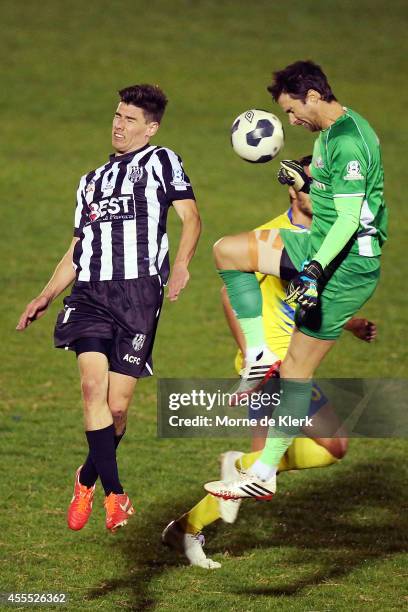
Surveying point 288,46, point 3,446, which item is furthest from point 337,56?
point 3,446

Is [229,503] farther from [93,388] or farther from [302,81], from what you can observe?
[302,81]

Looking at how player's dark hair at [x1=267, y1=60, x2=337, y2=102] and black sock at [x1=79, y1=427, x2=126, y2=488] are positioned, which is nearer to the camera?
player's dark hair at [x1=267, y1=60, x2=337, y2=102]

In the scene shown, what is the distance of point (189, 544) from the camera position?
8953mm

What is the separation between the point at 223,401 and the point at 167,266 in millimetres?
2175

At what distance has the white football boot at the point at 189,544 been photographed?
29.2 feet

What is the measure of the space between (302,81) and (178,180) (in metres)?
1.03

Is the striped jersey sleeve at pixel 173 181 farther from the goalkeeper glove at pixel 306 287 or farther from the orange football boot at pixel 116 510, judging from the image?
the orange football boot at pixel 116 510

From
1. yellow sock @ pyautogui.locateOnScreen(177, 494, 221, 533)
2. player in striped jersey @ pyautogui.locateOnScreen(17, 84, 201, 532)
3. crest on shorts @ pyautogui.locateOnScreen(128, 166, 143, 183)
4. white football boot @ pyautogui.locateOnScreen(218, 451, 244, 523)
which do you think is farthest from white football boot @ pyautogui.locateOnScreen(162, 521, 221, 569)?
crest on shorts @ pyautogui.locateOnScreen(128, 166, 143, 183)

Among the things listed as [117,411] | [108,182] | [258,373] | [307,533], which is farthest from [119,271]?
[307,533]

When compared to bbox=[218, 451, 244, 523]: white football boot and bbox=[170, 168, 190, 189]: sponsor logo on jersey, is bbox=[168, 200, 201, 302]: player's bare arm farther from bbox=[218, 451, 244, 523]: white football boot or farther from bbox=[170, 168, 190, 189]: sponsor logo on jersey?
bbox=[218, 451, 244, 523]: white football boot

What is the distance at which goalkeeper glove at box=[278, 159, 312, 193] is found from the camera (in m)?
8.23

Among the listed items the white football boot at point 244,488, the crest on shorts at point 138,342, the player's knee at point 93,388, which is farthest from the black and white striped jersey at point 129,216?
the white football boot at point 244,488

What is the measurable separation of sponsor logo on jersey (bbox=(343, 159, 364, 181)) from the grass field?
2937 millimetres

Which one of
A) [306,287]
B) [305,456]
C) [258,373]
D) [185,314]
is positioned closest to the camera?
[306,287]
